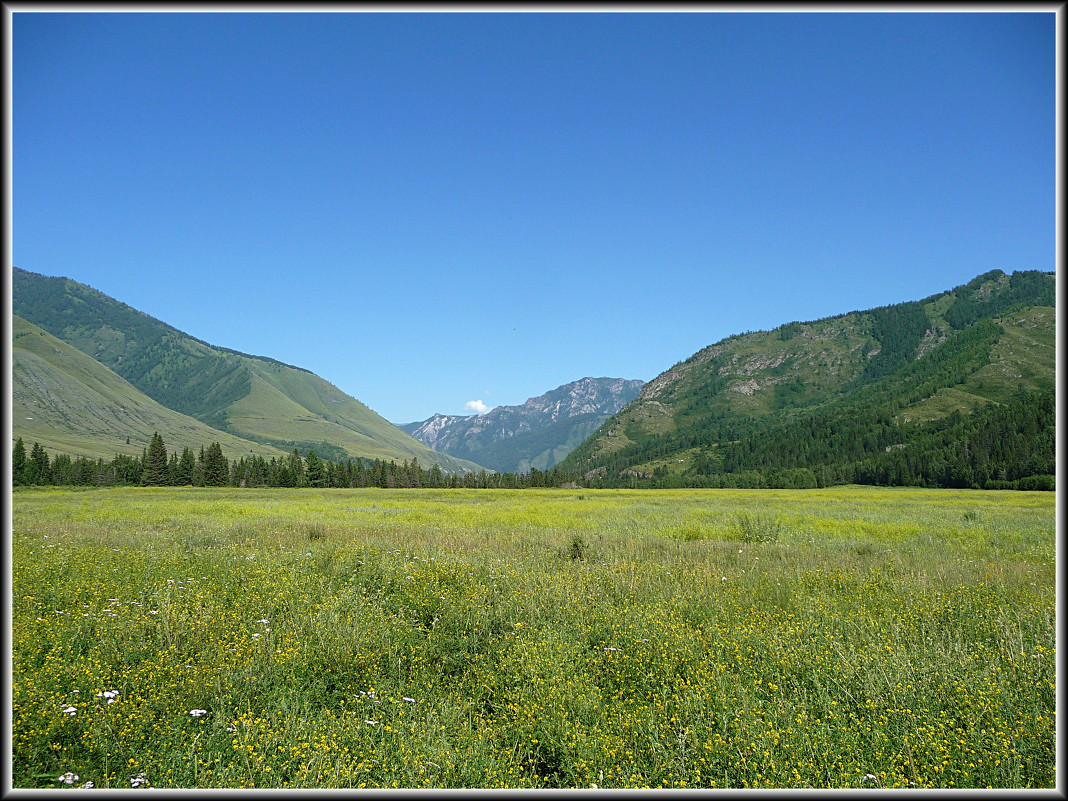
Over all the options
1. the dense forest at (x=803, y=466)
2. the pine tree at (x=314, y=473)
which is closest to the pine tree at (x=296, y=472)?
the dense forest at (x=803, y=466)

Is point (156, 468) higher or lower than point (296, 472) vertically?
higher

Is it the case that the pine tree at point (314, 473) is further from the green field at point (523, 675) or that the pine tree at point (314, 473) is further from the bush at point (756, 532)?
the green field at point (523, 675)

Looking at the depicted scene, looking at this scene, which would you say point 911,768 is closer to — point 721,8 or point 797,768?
point 797,768

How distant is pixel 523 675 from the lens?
5.76 metres

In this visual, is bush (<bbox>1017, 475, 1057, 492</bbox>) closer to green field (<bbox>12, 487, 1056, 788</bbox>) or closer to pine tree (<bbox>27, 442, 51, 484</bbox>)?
green field (<bbox>12, 487, 1056, 788</bbox>)

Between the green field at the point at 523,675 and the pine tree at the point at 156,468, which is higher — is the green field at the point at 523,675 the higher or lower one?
the higher one

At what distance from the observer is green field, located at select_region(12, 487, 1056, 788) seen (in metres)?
4.01

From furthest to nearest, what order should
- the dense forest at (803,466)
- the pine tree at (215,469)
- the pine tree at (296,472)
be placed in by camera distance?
A: 1. the pine tree at (296,472)
2. the pine tree at (215,469)
3. the dense forest at (803,466)

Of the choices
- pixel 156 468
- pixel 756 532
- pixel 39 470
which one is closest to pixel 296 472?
pixel 156 468

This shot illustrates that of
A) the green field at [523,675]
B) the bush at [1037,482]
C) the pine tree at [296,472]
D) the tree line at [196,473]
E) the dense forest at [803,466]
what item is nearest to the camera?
the green field at [523,675]

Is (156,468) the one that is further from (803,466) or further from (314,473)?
(803,466)

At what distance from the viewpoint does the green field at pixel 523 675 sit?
13.2ft

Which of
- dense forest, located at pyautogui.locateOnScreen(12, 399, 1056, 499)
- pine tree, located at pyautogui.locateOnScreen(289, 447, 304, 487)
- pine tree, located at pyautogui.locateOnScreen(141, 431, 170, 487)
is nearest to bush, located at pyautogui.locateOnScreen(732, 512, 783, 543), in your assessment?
dense forest, located at pyautogui.locateOnScreen(12, 399, 1056, 499)

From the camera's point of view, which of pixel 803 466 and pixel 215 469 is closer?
pixel 215 469
